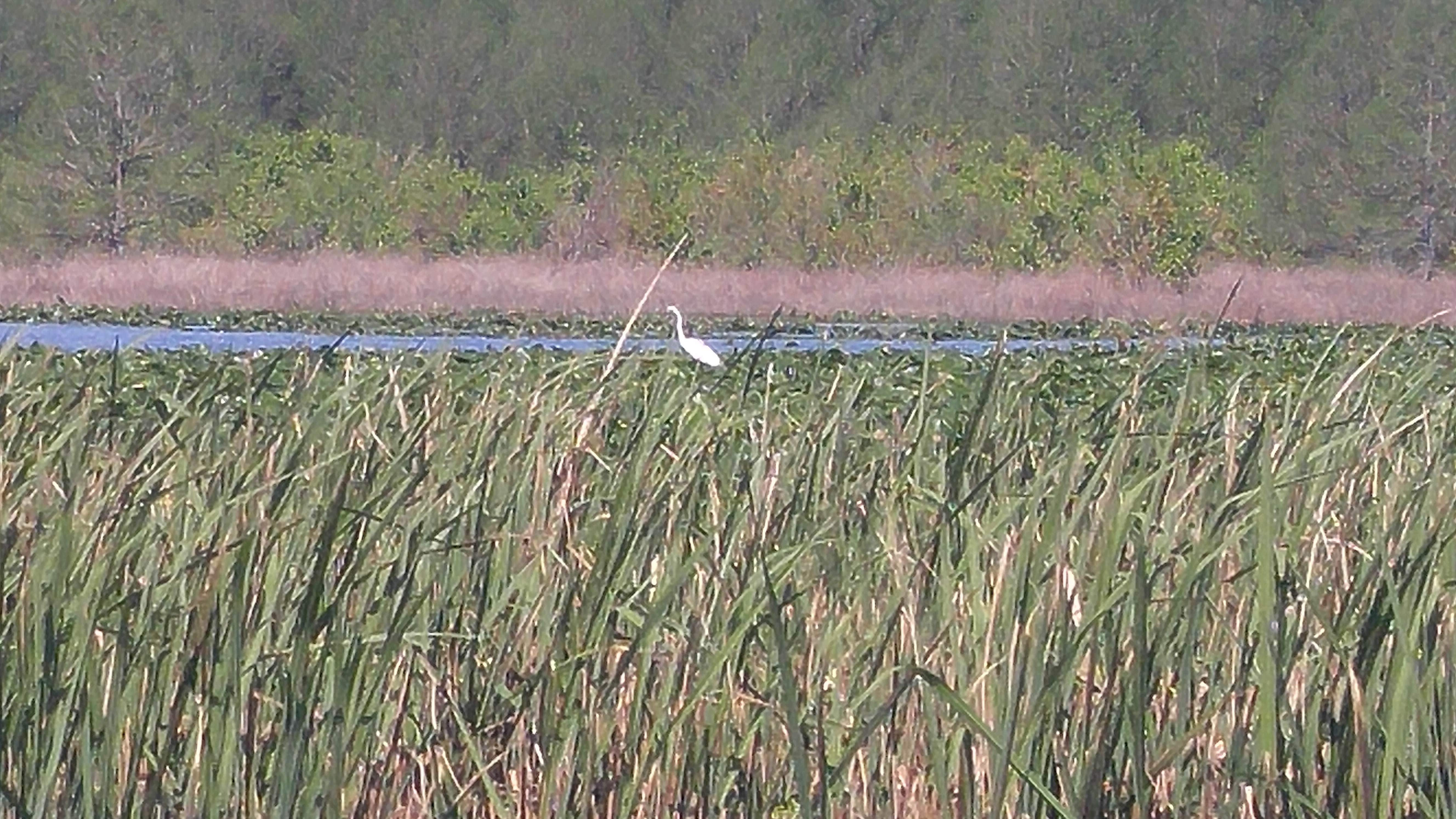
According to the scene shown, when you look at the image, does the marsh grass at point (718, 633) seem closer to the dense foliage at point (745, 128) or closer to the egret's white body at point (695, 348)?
the egret's white body at point (695, 348)

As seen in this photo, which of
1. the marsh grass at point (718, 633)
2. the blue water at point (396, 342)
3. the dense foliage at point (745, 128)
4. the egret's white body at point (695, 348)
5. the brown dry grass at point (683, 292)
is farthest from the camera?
the dense foliage at point (745, 128)

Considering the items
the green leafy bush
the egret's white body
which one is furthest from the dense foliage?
the egret's white body

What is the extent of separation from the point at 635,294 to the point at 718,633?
23.0 m

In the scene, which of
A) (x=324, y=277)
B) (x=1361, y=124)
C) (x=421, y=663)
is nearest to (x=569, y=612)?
(x=421, y=663)

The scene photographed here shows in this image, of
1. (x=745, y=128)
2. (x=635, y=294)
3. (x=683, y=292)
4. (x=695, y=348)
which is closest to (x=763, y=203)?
(x=683, y=292)

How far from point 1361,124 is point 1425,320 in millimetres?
44754

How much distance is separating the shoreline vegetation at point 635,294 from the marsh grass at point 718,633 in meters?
19.3

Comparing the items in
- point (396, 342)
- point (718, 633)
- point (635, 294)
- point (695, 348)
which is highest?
point (718, 633)

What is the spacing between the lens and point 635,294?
2578 cm

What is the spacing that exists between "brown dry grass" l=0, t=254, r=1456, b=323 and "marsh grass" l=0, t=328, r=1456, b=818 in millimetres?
20652

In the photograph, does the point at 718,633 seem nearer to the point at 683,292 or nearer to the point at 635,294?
the point at 635,294

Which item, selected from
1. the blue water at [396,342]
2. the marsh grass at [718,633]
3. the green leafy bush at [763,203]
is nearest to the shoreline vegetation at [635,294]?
the green leafy bush at [763,203]

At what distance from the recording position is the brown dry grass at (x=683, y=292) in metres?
25.5

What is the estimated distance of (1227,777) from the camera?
2674 millimetres
